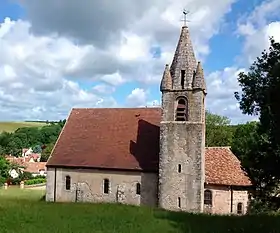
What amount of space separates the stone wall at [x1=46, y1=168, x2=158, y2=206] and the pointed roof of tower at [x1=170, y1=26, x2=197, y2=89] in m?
8.02

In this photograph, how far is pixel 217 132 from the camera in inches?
2522

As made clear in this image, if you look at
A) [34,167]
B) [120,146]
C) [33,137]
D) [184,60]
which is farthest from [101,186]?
[33,137]

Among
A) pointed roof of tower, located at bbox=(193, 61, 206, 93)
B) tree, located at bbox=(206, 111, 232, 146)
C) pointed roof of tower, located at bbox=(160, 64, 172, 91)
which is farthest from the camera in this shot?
tree, located at bbox=(206, 111, 232, 146)

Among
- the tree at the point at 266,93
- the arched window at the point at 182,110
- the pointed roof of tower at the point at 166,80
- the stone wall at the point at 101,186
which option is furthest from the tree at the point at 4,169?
the tree at the point at 266,93

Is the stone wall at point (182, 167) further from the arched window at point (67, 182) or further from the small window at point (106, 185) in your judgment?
the arched window at point (67, 182)

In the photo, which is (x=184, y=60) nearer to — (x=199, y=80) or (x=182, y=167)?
(x=199, y=80)

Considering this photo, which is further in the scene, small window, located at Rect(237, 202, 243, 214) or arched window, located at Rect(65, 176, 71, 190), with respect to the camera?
arched window, located at Rect(65, 176, 71, 190)

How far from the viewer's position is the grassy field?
19375 mm

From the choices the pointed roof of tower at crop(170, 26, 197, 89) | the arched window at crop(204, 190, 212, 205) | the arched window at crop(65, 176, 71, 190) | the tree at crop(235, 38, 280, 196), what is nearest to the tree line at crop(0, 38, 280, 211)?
the tree at crop(235, 38, 280, 196)

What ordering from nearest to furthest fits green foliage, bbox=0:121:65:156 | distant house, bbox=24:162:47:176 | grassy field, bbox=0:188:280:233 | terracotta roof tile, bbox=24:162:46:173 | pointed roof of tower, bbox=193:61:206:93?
grassy field, bbox=0:188:280:233 → pointed roof of tower, bbox=193:61:206:93 → distant house, bbox=24:162:47:176 → terracotta roof tile, bbox=24:162:46:173 → green foliage, bbox=0:121:65:156

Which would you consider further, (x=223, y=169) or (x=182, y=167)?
(x=223, y=169)

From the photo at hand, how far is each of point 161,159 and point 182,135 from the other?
8.26 feet

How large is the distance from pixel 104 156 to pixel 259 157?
45.9ft

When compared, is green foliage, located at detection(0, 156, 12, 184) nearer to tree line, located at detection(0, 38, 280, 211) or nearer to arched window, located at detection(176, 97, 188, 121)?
tree line, located at detection(0, 38, 280, 211)
